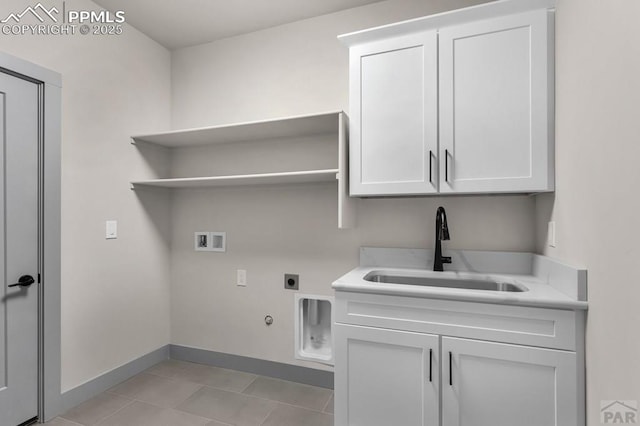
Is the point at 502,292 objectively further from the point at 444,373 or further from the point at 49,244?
the point at 49,244

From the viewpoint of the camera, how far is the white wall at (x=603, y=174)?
0.94 meters

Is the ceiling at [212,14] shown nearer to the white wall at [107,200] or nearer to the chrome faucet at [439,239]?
the white wall at [107,200]

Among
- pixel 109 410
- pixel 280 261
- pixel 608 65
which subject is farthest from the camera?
pixel 280 261

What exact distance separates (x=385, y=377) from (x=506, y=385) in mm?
500

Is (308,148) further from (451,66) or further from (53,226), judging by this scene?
(53,226)

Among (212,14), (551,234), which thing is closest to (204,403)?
(551,234)

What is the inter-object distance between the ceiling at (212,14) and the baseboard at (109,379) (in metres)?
2.50

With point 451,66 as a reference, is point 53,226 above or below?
below

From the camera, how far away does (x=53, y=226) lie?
75.1 inches

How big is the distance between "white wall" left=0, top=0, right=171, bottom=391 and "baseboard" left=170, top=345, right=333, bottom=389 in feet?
0.74

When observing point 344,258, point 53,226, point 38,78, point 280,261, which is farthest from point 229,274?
point 38,78

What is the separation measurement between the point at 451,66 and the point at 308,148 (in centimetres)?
104

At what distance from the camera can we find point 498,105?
159 centimetres

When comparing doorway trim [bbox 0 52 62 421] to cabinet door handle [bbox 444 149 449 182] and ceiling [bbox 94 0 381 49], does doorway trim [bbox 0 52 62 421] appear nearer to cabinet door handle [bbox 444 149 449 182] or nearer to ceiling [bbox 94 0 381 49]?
ceiling [bbox 94 0 381 49]
